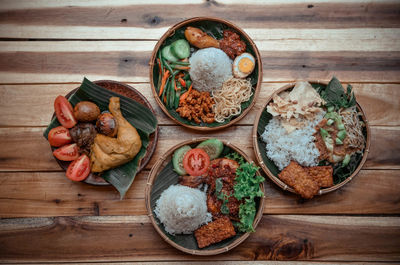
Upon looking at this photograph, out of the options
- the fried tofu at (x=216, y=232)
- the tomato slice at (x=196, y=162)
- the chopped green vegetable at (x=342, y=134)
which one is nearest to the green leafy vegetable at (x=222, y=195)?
the fried tofu at (x=216, y=232)

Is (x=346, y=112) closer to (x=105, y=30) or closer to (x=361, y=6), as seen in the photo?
(x=361, y=6)

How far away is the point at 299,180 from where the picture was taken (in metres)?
2.96

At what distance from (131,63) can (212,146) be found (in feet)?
4.48

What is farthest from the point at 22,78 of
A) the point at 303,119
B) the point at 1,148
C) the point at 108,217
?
the point at 303,119

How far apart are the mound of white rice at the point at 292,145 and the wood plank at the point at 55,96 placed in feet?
1.16

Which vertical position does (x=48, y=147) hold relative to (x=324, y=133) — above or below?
below

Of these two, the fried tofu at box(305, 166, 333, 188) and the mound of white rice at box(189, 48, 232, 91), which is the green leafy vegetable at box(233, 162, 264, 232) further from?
the mound of white rice at box(189, 48, 232, 91)

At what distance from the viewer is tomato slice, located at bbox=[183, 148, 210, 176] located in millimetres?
2955

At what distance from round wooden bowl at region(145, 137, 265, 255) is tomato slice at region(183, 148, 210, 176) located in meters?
0.12

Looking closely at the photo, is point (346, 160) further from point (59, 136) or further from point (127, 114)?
point (59, 136)

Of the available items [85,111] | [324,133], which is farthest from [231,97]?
[85,111]

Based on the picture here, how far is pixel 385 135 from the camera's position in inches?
132

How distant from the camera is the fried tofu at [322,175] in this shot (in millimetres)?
2984

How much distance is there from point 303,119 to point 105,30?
2.44 metres
